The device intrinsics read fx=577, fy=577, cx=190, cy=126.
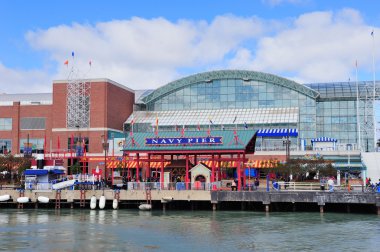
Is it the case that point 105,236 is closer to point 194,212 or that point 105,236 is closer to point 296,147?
point 194,212

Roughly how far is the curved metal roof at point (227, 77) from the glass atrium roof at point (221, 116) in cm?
431

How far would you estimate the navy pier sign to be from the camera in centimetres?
6794

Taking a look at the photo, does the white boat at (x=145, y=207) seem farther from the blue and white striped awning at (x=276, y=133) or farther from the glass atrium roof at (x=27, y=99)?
the glass atrium roof at (x=27, y=99)

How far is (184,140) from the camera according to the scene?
225ft

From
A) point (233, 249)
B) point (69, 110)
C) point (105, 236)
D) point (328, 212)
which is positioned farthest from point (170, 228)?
point (69, 110)

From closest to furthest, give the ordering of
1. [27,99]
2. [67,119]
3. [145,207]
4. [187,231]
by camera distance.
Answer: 1. [187,231]
2. [145,207]
3. [67,119]
4. [27,99]

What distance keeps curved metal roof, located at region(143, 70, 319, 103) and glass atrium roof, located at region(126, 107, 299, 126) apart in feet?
14.1

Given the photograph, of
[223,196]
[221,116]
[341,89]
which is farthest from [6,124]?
[223,196]

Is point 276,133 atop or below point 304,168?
atop

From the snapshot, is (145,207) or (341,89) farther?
(341,89)

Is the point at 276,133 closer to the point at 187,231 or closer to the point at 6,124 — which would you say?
the point at 6,124

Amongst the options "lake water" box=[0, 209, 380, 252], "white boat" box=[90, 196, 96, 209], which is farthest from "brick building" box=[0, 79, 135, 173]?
"lake water" box=[0, 209, 380, 252]

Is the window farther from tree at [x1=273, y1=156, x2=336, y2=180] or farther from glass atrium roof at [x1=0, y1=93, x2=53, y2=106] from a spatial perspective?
tree at [x1=273, y1=156, x2=336, y2=180]

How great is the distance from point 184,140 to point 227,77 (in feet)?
185
